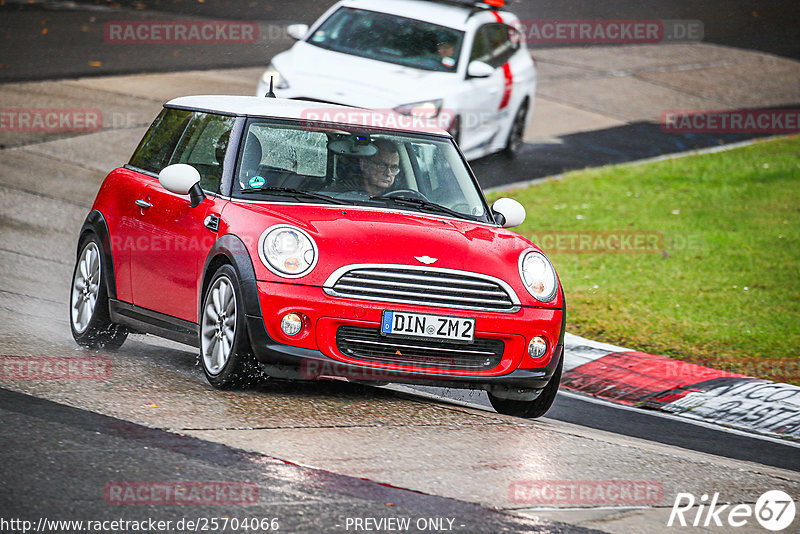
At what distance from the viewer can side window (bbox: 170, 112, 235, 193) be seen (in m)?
7.62

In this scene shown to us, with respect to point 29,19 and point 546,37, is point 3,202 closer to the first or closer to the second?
point 29,19

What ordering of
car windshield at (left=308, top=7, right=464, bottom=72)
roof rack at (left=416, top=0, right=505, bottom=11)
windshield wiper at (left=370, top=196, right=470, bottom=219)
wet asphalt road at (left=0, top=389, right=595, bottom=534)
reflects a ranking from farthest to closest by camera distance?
roof rack at (left=416, top=0, right=505, bottom=11)
car windshield at (left=308, top=7, right=464, bottom=72)
windshield wiper at (left=370, top=196, right=470, bottom=219)
wet asphalt road at (left=0, top=389, right=595, bottom=534)

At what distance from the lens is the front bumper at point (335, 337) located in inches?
260

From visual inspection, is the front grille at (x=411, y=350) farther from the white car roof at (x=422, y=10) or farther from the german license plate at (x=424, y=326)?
the white car roof at (x=422, y=10)

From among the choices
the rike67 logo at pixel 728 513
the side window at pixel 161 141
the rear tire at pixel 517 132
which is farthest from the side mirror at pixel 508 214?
the rear tire at pixel 517 132

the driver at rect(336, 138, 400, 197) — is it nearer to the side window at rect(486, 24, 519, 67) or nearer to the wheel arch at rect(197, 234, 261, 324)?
the wheel arch at rect(197, 234, 261, 324)

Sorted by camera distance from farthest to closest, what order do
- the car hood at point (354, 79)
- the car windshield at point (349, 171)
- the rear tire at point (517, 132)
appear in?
the rear tire at point (517, 132), the car hood at point (354, 79), the car windshield at point (349, 171)

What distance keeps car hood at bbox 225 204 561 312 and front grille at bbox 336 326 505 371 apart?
322 millimetres

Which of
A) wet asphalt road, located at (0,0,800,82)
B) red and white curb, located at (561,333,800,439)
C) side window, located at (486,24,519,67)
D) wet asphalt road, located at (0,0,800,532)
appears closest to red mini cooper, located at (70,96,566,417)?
wet asphalt road, located at (0,0,800,532)

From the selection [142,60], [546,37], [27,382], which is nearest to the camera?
[27,382]

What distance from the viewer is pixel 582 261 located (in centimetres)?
1281

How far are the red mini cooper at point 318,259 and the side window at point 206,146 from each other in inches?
0.5

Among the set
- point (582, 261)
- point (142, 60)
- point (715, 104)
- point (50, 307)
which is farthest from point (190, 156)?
point (715, 104)

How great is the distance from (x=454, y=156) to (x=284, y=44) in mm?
16337
